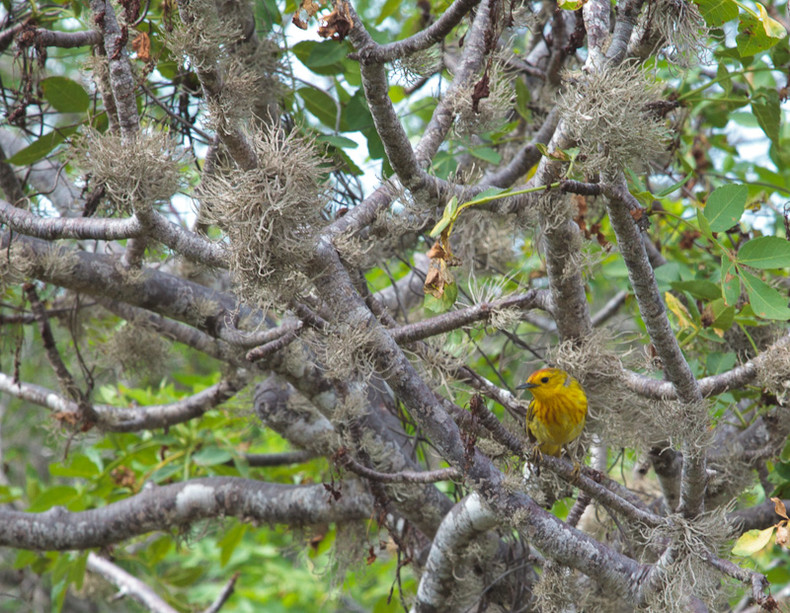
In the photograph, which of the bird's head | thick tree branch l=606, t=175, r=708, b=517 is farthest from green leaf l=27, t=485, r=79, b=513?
thick tree branch l=606, t=175, r=708, b=517

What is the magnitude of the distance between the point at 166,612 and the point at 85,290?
2.06 m

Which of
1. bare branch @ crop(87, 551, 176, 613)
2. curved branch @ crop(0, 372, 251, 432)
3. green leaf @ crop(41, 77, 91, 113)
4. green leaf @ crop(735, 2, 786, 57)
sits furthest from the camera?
bare branch @ crop(87, 551, 176, 613)

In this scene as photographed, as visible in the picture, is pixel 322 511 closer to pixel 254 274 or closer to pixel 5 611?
pixel 254 274

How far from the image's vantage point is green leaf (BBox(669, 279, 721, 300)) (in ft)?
8.09

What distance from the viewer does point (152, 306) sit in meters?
2.78

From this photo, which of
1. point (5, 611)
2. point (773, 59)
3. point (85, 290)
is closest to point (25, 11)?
point (85, 290)

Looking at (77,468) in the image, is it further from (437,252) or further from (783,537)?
(783,537)

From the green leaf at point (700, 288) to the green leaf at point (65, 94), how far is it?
2.17 meters

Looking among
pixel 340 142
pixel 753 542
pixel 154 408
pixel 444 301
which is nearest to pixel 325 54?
pixel 340 142

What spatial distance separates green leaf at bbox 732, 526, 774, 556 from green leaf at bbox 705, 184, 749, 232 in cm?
78

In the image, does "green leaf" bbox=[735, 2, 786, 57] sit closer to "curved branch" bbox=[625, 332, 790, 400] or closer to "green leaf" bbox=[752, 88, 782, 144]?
"green leaf" bbox=[752, 88, 782, 144]

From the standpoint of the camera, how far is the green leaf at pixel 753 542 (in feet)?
5.65

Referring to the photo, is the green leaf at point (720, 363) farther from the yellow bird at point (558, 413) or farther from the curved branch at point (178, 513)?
the curved branch at point (178, 513)

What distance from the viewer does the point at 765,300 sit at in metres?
1.89
